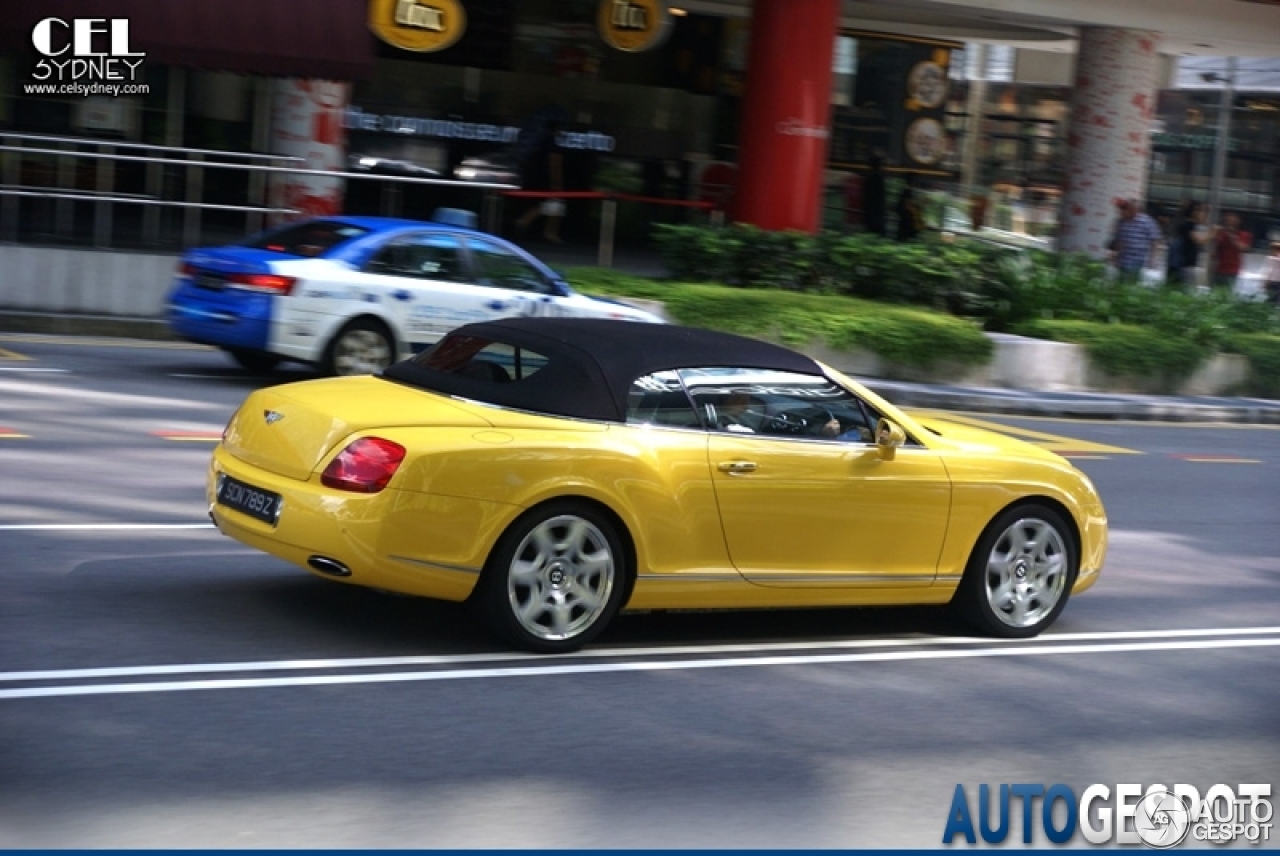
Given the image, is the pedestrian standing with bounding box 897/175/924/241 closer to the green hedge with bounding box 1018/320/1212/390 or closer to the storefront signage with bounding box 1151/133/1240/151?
the green hedge with bounding box 1018/320/1212/390

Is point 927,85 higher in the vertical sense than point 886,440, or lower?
higher

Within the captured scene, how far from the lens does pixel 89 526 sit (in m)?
9.49

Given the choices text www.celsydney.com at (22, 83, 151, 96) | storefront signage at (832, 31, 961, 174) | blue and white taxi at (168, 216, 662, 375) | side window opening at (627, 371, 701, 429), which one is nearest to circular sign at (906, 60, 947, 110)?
storefront signage at (832, 31, 961, 174)

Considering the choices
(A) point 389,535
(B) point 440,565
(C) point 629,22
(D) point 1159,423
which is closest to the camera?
(A) point 389,535

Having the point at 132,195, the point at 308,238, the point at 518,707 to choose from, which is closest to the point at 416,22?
the point at 132,195

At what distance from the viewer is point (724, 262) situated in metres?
22.6

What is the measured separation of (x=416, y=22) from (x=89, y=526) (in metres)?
17.3

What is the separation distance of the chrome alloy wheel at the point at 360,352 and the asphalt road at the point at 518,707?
398 centimetres

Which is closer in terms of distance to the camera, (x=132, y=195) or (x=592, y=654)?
(x=592, y=654)

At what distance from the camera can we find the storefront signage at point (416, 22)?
2530 centimetres

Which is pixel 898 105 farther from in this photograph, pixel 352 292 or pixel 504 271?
pixel 352 292

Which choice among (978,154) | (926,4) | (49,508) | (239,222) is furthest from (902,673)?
(978,154)

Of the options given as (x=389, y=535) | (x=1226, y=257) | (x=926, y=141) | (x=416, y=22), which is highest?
(x=416, y=22)

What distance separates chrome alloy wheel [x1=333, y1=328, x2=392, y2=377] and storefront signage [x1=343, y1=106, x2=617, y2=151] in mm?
16711
